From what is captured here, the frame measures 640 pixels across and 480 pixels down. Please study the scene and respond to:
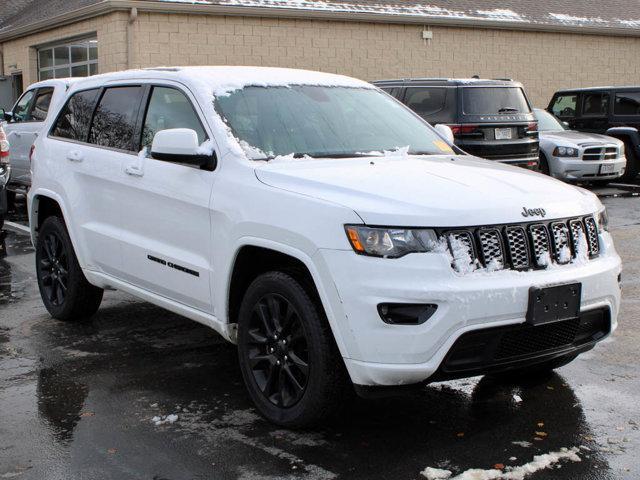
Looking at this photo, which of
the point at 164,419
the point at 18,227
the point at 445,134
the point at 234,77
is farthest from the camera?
the point at 18,227

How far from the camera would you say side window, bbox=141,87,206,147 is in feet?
17.5

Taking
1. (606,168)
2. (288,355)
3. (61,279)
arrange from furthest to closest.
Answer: (606,168), (61,279), (288,355)

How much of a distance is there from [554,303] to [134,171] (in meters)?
2.72

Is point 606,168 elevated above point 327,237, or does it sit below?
below

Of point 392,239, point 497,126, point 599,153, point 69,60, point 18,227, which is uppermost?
point 69,60

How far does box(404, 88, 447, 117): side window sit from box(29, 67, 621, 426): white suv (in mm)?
7905

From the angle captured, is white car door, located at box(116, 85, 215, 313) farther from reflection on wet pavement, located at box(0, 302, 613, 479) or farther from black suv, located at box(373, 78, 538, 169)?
black suv, located at box(373, 78, 538, 169)

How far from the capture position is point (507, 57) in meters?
24.7

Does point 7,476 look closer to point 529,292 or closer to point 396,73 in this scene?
point 529,292

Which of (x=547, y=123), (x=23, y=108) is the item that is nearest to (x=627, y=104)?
(x=547, y=123)

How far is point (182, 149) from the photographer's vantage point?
16.0 ft

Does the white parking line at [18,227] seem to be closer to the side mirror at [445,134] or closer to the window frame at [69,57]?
the side mirror at [445,134]

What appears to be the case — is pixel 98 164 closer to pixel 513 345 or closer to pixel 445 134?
pixel 445 134

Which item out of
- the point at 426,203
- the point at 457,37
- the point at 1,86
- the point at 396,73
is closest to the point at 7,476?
the point at 426,203
